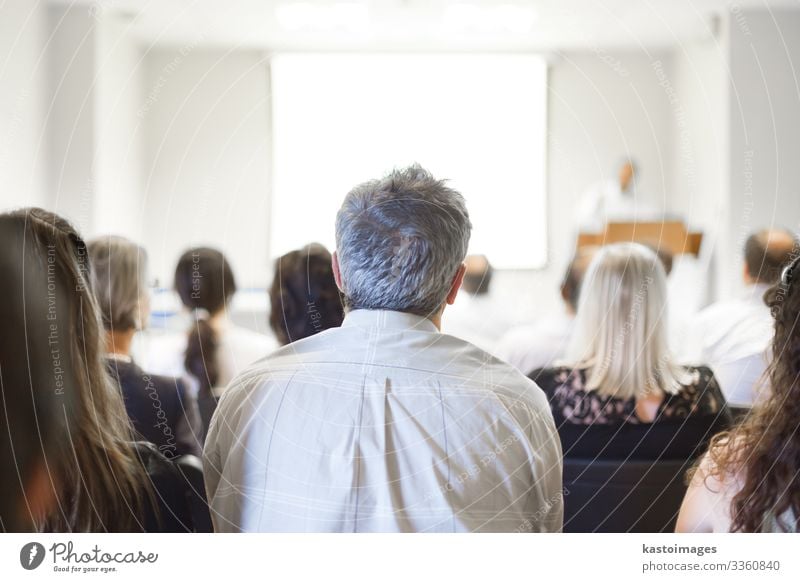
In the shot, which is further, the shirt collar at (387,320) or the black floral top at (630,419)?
the black floral top at (630,419)

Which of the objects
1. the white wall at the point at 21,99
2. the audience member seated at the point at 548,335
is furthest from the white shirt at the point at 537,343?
the white wall at the point at 21,99

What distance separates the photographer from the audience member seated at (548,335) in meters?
0.78

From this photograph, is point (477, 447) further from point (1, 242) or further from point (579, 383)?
point (1, 242)

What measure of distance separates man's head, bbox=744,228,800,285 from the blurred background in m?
0.01

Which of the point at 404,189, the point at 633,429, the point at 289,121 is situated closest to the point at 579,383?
the point at 633,429

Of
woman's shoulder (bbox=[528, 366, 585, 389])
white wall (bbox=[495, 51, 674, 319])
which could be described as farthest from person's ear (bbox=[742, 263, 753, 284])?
woman's shoulder (bbox=[528, 366, 585, 389])

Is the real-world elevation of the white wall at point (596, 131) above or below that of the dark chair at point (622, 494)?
above

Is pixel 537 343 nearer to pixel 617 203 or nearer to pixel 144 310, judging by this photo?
pixel 617 203

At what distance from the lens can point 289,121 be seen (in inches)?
30.1

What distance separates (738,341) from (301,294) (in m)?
0.45

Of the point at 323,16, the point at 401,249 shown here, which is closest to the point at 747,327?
the point at 401,249

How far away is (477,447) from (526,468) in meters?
0.06

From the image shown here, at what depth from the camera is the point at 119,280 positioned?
76cm

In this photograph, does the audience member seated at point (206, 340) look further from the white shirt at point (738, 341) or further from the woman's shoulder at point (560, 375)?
the white shirt at point (738, 341)
